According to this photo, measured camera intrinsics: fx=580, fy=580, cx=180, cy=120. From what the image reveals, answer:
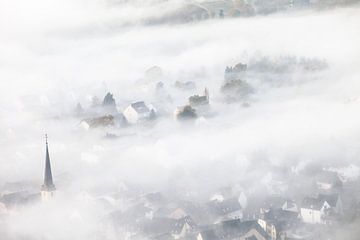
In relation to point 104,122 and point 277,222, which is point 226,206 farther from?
point 104,122

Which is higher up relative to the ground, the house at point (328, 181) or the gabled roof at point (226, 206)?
the house at point (328, 181)

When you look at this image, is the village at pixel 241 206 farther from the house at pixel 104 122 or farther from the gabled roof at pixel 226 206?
the house at pixel 104 122

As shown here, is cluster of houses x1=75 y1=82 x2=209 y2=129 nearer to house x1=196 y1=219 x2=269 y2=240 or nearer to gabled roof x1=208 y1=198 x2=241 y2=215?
gabled roof x1=208 y1=198 x2=241 y2=215

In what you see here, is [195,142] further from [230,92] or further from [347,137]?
[347,137]

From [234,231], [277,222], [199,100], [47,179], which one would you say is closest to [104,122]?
[47,179]

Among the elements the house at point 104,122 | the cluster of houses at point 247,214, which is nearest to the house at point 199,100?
the house at point 104,122

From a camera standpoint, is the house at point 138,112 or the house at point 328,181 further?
the house at point 138,112

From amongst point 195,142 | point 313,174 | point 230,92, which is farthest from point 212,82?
point 313,174
